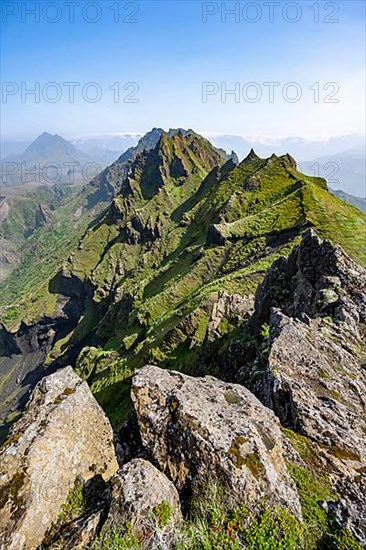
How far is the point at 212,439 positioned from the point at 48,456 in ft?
16.6

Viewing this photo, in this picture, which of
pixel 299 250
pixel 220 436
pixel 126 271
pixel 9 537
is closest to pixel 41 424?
pixel 9 537

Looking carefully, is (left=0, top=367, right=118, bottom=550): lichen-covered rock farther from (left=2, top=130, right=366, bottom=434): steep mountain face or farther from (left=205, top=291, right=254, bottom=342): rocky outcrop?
(left=205, top=291, right=254, bottom=342): rocky outcrop

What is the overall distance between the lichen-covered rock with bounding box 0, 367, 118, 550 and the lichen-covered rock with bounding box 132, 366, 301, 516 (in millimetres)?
1732

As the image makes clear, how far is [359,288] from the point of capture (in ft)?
85.7

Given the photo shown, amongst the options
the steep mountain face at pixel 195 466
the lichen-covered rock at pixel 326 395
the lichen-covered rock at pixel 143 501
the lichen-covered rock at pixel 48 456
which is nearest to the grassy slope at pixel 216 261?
the lichen-covered rock at pixel 326 395

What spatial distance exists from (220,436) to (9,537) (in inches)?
241

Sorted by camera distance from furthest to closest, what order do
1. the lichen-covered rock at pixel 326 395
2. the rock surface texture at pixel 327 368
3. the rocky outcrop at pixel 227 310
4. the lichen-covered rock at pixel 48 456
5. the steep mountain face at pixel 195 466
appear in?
the rocky outcrop at pixel 227 310 < the rock surface texture at pixel 327 368 < the lichen-covered rock at pixel 326 395 < the lichen-covered rock at pixel 48 456 < the steep mountain face at pixel 195 466

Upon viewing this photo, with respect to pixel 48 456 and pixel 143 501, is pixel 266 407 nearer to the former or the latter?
pixel 143 501

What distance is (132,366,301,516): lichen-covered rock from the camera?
31.4 ft

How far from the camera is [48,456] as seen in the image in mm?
Answer: 10844

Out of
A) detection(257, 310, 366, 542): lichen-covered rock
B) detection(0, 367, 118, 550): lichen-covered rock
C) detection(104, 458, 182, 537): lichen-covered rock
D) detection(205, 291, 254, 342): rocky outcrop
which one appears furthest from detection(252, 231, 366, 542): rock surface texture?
detection(0, 367, 118, 550): lichen-covered rock

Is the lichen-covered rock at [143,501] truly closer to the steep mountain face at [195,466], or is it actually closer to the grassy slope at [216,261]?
the steep mountain face at [195,466]

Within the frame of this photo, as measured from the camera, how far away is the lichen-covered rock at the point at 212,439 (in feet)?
31.4

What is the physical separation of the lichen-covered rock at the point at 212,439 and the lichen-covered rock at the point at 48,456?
1732mm
